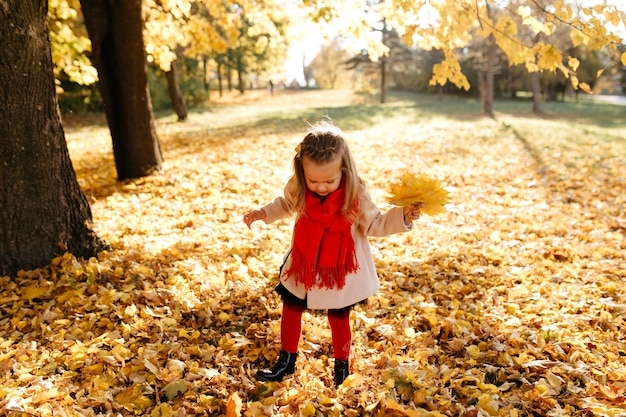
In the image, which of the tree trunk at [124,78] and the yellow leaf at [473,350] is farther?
the tree trunk at [124,78]

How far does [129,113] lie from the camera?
6.24 m

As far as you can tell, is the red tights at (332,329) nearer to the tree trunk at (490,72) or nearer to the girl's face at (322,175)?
the girl's face at (322,175)

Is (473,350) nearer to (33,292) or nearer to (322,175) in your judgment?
(322,175)

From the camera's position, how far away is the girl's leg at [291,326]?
263 centimetres

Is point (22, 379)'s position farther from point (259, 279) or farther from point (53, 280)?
point (259, 279)

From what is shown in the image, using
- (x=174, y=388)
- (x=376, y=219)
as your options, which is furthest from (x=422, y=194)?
(x=174, y=388)

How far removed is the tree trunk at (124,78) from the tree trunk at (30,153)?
252 centimetres

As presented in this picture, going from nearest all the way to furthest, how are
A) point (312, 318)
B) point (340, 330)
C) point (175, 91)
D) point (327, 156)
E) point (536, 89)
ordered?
1. point (327, 156)
2. point (340, 330)
3. point (312, 318)
4. point (175, 91)
5. point (536, 89)

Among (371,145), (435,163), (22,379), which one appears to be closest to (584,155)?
(435,163)

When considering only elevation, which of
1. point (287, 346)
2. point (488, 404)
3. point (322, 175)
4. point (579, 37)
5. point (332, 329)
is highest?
point (579, 37)

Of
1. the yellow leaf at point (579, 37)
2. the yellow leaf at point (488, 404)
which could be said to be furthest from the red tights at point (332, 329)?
the yellow leaf at point (579, 37)

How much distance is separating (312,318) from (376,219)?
4.02 ft

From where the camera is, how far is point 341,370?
8.66ft

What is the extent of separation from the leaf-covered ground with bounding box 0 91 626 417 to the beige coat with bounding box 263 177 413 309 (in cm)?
48
